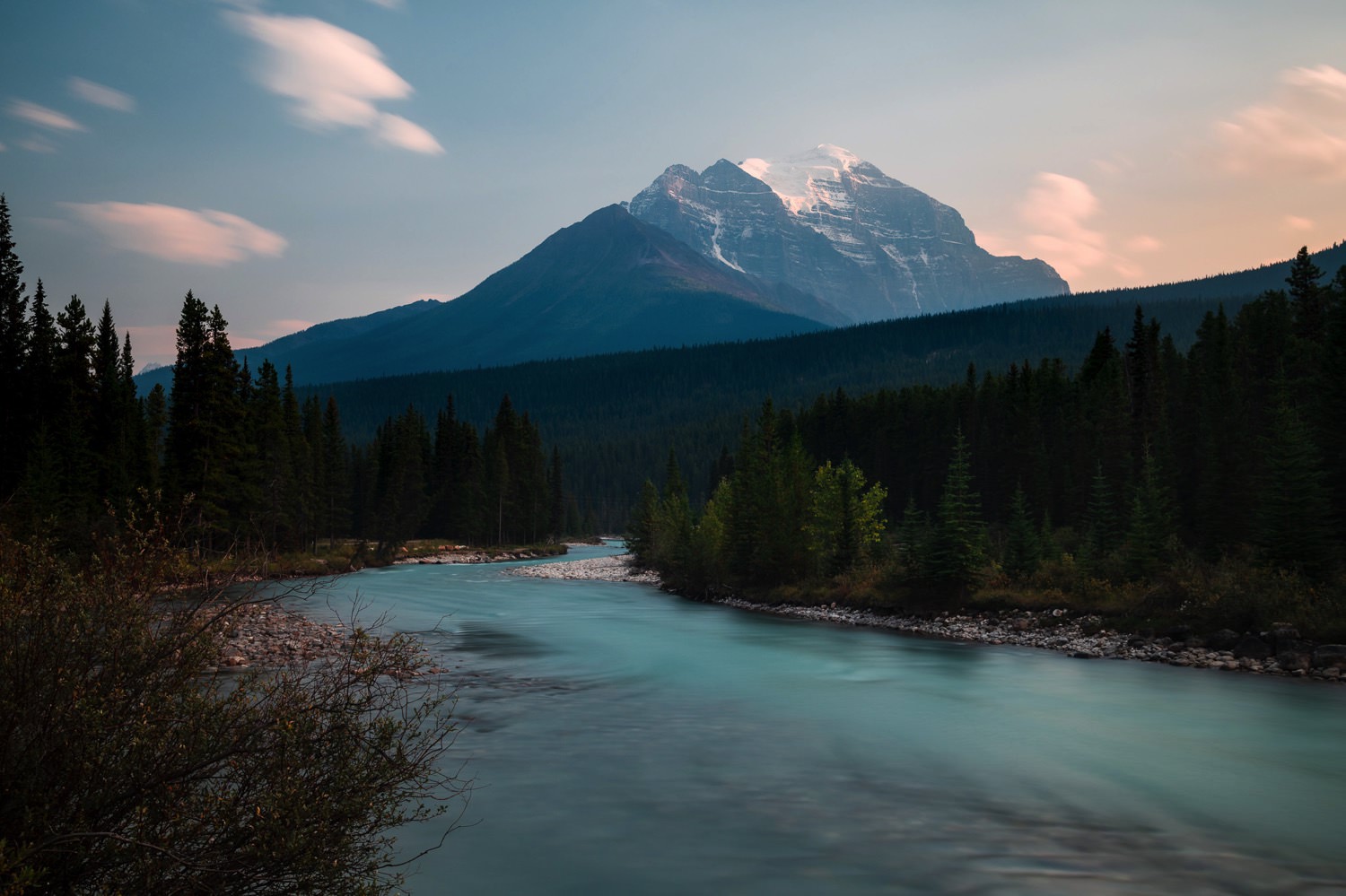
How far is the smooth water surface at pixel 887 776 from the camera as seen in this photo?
13719mm

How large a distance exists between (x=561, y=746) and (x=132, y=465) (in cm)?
5369

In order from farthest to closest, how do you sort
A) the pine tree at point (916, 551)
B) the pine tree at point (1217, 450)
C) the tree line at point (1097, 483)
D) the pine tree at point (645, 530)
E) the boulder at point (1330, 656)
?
the pine tree at point (645, 530)
the pine tree at point (1217, 450)
the pine tree at point (916, 551)
the tree line at point (1097, 483)
the boulder at point (1330, 656)

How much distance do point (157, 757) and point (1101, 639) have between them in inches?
1435

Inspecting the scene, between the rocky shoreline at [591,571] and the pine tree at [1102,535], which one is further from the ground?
the pine tree at [1102,535]

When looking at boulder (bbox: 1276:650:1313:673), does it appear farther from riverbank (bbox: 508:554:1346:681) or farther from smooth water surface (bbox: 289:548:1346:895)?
smooth water surface (bbox: 289:548:1346:895)

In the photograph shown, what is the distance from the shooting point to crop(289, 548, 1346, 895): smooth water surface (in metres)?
13.7

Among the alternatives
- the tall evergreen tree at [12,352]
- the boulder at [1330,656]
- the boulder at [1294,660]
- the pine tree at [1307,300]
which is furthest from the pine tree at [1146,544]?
the tall evergreen tree at [12,352]

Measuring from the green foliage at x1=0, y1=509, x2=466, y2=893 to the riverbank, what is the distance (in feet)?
104

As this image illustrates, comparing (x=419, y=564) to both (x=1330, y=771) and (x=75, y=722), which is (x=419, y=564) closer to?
(x=1330, y=771)

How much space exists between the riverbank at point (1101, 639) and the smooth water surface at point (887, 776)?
1557mm

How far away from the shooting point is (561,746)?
20.8 m

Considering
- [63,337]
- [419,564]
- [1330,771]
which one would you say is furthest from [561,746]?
[419,564]

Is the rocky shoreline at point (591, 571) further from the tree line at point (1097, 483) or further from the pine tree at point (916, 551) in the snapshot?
the pine tree at point (916, 551)

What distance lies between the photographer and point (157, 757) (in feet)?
21.2
